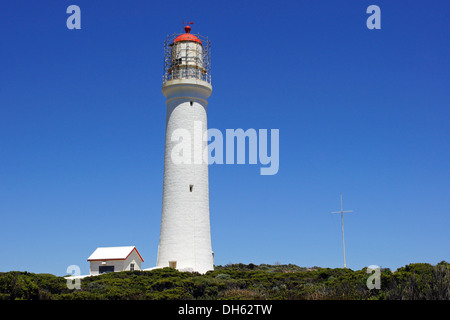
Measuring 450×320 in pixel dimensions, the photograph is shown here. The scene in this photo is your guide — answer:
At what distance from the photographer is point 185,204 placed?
37344 millimetres

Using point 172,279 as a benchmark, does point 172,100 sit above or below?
above

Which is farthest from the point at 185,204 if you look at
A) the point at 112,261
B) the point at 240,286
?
the point at 240,286

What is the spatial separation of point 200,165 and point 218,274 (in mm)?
7780

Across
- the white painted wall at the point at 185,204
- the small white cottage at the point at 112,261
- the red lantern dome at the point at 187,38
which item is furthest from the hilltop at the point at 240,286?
the red lantern dome at the point at 187,38

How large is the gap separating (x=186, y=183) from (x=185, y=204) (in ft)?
4.79

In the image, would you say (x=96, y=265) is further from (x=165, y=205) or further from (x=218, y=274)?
(x=218, y=274)

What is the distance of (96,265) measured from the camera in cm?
3775

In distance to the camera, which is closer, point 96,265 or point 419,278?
point 419,278

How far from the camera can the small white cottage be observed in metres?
37.7

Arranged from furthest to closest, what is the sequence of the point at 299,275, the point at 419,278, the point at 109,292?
the point at 299,275, the point at 109,292, the point at 419,278

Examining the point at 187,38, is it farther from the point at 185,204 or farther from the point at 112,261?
the point at 112,261

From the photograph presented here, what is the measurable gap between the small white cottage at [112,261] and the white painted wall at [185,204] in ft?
6.67
